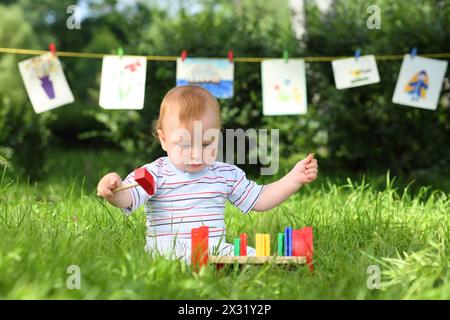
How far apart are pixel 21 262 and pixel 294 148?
165 inches

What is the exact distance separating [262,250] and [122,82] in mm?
2511

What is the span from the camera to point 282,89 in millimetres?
5430

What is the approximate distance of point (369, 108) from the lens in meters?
6.25

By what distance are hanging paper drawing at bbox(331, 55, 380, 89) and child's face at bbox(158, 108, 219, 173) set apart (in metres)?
2.54

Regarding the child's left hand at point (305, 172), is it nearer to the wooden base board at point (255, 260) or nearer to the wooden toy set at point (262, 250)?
the wooden toy set at point (262, 250)

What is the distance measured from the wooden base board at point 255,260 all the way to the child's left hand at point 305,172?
1.25ft

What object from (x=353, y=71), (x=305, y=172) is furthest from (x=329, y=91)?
(x=305, y=172)

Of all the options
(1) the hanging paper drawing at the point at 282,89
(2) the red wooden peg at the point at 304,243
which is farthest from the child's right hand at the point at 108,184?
(1) the hanging paper drawing at the point at 282,89

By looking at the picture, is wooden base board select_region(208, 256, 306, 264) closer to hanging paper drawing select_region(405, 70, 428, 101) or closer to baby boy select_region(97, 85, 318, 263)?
baby boy select_region(97, 85, 318, 263)

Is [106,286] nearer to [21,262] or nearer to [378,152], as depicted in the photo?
[21,262]

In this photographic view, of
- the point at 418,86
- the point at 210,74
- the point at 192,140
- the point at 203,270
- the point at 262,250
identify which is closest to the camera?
the point at 203,270

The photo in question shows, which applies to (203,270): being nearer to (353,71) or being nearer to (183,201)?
(183,201)

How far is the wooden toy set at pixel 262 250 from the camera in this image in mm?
2674

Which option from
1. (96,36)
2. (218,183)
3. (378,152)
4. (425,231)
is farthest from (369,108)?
(96,36)
